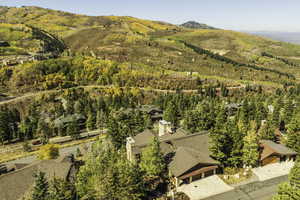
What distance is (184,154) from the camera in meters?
38.6

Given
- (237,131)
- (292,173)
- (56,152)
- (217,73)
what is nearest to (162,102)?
(56,152)

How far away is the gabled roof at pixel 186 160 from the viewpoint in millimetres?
35703

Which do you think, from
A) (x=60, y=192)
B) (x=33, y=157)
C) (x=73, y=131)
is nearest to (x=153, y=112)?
(x=73, y=131)

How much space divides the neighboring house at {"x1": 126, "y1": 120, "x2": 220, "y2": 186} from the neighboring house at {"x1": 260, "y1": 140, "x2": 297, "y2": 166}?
9.02 meters

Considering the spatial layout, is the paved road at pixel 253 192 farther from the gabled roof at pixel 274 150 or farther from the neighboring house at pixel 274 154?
the gabled roof at pixel 274 150

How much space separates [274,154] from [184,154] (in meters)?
16.7

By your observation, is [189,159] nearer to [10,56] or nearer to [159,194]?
[159,194]

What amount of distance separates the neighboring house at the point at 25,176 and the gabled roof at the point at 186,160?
693 inches

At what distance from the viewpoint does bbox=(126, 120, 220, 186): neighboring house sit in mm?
35812

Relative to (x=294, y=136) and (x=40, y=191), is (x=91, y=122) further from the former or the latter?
(x=294, y=136)

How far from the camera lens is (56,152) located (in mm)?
55438

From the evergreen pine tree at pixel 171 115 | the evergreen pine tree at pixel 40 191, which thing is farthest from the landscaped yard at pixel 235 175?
the evergreen pine tree at pixel 171 115

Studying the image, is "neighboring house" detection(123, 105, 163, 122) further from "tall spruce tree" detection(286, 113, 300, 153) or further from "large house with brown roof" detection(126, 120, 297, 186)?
"tall spruce tree" detection(286, 113, 300, 153)

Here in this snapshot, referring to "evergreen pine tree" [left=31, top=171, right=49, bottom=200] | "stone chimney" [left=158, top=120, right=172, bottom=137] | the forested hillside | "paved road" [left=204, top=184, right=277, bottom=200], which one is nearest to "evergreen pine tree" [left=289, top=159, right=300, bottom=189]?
"paved road" [left=204, top=184, right=277, bottom=200]
